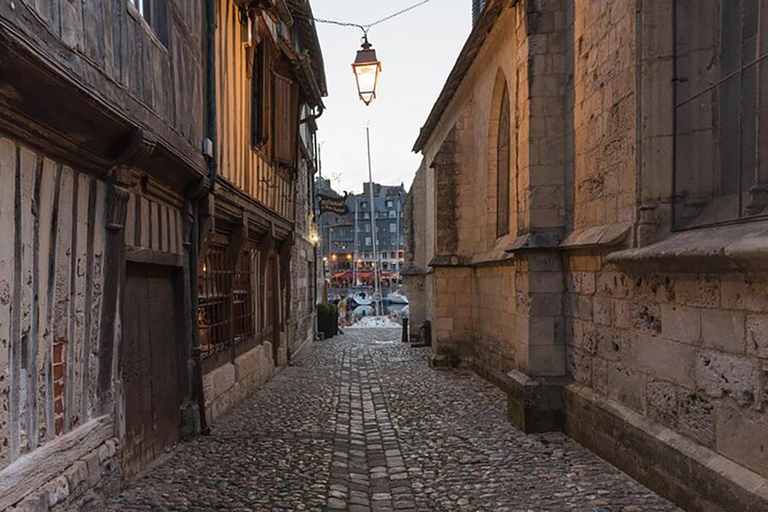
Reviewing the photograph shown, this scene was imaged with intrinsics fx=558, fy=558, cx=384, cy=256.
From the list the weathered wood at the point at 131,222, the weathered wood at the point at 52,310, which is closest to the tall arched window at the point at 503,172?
the weathered wood at the point at 131,222

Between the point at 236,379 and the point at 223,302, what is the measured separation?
1029 mm

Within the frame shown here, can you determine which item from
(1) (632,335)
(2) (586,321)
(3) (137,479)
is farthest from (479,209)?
(3) (137,479)

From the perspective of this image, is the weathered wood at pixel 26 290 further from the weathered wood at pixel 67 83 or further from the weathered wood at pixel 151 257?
the weathered wood at pixel 151 257

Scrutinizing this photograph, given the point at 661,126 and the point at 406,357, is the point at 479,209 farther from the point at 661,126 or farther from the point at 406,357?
the point at 661,126

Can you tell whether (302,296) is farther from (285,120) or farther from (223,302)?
(223,302)

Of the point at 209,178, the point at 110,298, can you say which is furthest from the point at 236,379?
the point at 110,298

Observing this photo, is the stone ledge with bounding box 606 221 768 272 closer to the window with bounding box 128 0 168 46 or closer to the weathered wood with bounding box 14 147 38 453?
the weathered wood with bounding box 14 147 38 453

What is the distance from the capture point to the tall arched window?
30.2ft

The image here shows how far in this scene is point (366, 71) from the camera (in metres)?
8.50

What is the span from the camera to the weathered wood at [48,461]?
275 centimetres

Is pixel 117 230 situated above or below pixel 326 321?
above

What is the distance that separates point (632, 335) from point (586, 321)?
900 millimetres

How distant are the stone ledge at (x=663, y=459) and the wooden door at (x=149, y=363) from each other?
388 cm

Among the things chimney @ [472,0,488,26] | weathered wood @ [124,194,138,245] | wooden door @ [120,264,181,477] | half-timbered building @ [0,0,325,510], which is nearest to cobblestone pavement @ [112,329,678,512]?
wooden door @ [120,264,181,477]
